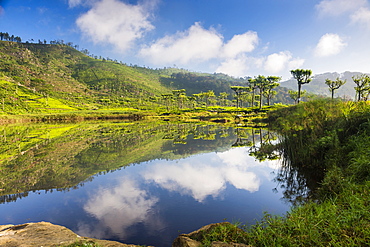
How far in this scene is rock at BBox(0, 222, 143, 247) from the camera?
4359mm

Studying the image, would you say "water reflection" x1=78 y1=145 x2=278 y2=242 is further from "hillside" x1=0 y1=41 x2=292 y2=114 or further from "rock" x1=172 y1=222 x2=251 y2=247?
"hillside" x1=0 y1=41 x2=292 y2=114

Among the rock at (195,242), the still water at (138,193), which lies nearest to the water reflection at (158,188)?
the still water at (138,193)

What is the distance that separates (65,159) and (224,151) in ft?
45.5

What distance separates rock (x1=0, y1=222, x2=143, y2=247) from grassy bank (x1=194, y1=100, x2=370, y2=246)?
2.99 metres

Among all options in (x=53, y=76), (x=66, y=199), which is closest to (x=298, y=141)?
(x=66, y=199)

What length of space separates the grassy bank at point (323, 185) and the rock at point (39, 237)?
299 centimetres

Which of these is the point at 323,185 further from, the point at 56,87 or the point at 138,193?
the point at 56,87

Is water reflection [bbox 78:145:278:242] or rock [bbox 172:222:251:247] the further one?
water reflection [bbox 78:145:278:242]

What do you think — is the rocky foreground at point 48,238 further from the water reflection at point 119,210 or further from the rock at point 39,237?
the water reflection at point 119,210

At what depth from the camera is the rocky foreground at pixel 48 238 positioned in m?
4.18

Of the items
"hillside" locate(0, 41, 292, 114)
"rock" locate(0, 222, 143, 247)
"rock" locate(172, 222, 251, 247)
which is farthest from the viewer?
"hillside" locate(0, 41, 292, 114)

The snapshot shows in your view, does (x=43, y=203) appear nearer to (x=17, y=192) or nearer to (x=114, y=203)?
(x=17, y=192)

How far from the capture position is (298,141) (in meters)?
11.7

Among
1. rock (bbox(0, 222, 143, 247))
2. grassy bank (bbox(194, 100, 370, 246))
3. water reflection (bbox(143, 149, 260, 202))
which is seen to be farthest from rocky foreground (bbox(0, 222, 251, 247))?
water reflection (bbox(143, 149, 260, 202))
